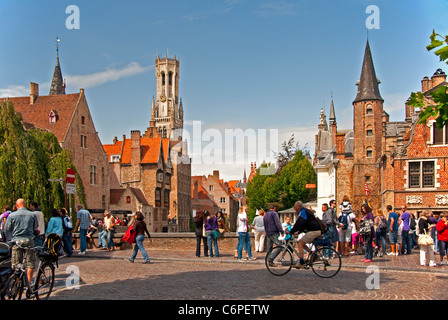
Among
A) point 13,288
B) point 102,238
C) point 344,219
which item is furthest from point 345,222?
point 13,288

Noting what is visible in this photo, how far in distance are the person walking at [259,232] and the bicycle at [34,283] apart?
11.0 m

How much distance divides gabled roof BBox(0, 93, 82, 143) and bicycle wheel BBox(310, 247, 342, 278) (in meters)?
38.7

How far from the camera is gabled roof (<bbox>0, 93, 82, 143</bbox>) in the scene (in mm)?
48625

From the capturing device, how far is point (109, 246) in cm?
2158

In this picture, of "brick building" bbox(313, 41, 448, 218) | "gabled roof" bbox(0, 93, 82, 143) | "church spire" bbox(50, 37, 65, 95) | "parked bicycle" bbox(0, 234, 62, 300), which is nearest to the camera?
"parked bicycle" bbox(0, 234, 62, 300)

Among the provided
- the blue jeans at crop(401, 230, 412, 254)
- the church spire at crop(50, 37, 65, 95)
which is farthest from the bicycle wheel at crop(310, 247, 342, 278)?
the church spire at crop(50, 37, 65, 95)

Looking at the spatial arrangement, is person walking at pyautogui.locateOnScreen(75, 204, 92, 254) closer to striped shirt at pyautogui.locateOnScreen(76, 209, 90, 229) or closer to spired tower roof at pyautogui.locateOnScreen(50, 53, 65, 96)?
striped shirt at pyautogui.locateOnScreen(76, 209, 90, 229)

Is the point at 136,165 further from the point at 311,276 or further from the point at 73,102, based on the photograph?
the point at 311,276

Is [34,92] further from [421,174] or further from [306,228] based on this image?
[306,228]

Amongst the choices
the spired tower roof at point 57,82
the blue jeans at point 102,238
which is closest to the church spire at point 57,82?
the spired tower roof at point 57,82

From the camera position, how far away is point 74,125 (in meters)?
49.3

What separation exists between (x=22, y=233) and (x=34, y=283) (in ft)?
3.33

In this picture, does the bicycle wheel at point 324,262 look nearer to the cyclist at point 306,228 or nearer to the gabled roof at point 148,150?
the cyclist at point 306,228
